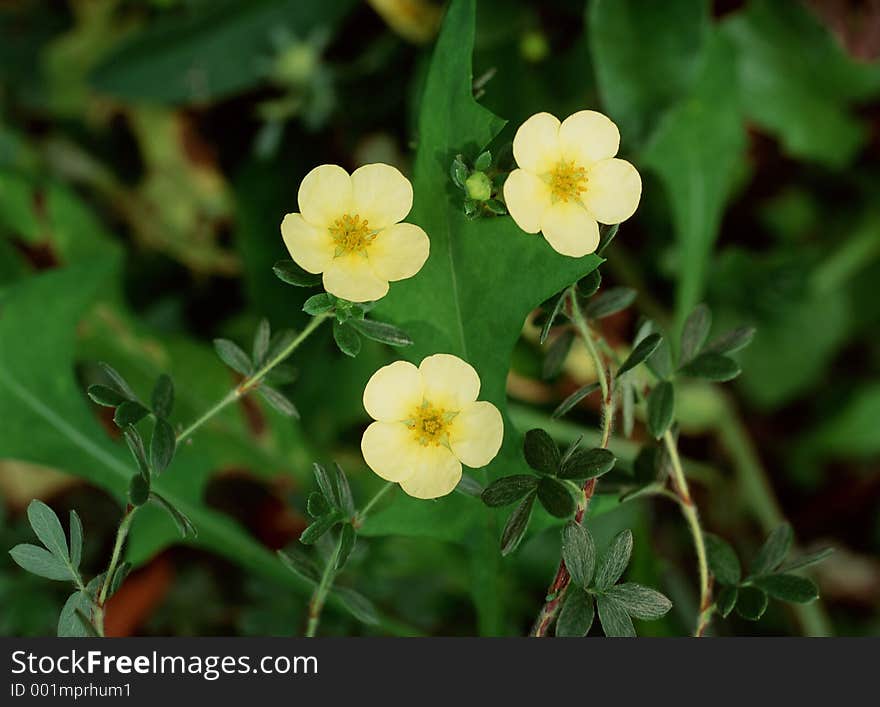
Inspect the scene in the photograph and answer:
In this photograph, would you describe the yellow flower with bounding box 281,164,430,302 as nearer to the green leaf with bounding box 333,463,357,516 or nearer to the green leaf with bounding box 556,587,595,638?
the green leaf with bounding box 333,463,357,516

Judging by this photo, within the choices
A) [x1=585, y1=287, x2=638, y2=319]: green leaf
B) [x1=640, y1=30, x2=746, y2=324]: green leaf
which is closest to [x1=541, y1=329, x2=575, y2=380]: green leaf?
[x1=585, y1=287, x2=638, y2=319]: green leaf

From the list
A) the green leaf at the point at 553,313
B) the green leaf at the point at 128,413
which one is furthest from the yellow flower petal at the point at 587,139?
the green leaf at the point at 128,413

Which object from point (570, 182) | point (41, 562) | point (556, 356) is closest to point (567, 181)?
point (570, 182)

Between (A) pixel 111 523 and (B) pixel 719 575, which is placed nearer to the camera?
(B) pixel 719 575

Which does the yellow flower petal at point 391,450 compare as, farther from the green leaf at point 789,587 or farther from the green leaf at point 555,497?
the green leaf at point 789,587

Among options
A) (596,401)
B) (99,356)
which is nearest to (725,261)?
Answer: (596,401)

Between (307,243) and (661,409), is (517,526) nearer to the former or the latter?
(661,409)

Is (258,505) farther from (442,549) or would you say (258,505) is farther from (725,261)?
(725,261)
